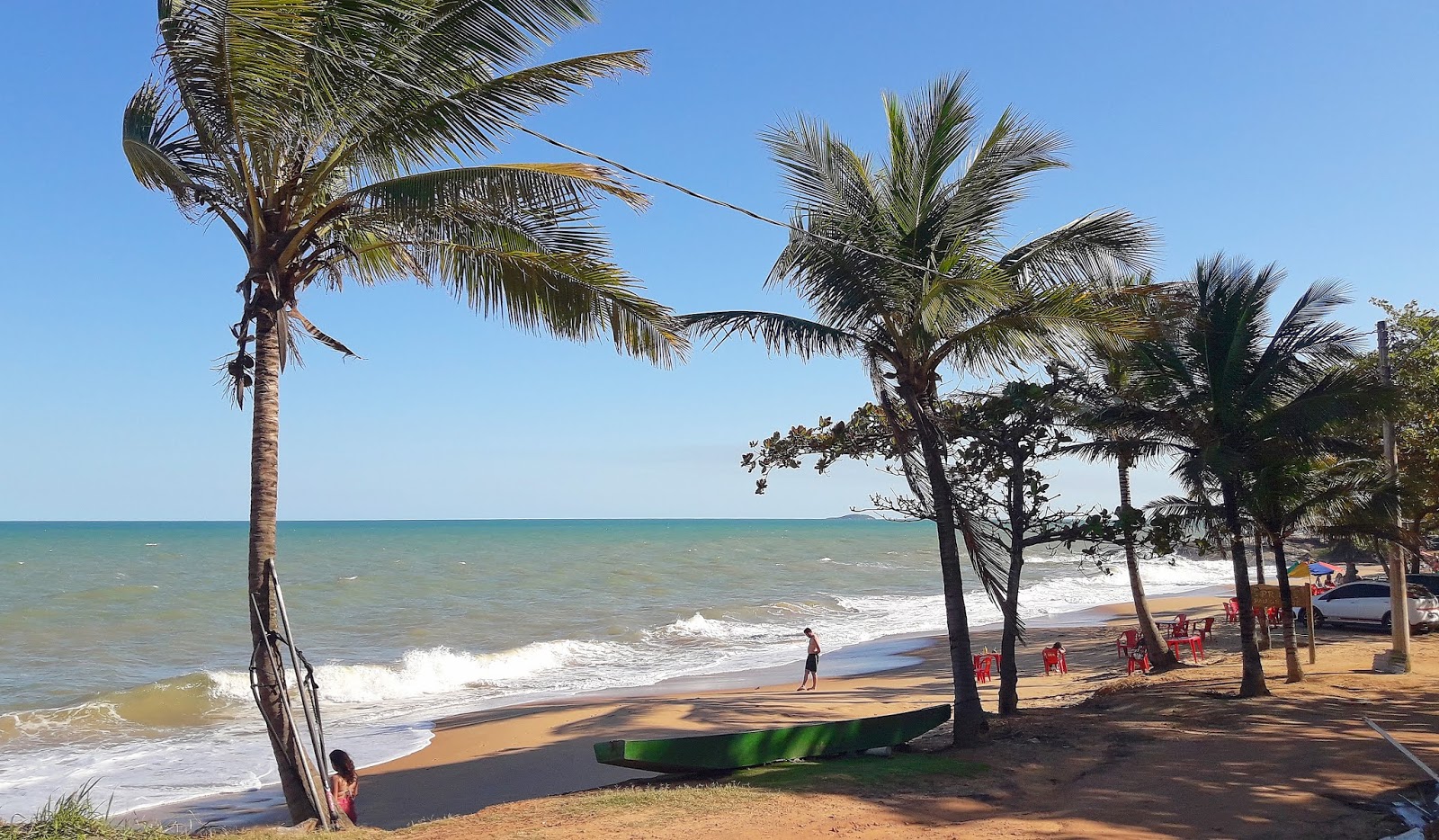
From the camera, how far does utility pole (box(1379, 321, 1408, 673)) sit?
12.9 meters

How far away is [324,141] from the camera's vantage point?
7.09 metres

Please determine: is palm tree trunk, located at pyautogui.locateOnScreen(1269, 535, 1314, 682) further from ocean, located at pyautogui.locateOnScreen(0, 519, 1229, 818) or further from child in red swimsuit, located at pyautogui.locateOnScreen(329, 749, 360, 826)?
child in red swimsuit, located at pyautogui.locateOnScreen(329, 749, 360, 826)

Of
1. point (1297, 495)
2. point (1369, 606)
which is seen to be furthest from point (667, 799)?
point (1369, 606)

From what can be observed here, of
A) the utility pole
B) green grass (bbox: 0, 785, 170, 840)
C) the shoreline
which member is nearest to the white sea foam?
the shoreline

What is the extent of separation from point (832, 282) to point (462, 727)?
33.2ft

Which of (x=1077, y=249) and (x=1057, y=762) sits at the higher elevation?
(x=1077, y=249)

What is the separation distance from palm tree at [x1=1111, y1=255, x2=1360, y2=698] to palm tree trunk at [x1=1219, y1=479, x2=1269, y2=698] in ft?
0.04

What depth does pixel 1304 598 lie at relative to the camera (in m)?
15.6

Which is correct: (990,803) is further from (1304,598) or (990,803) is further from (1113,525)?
(1304,598)

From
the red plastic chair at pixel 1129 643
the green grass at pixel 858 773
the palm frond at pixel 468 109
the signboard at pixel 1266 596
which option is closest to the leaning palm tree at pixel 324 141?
the palm frond at pixel 468 109

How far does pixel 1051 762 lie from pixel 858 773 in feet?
6.32

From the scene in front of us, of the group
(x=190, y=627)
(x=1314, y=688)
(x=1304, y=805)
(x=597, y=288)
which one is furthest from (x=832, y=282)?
(x=190, y=627)

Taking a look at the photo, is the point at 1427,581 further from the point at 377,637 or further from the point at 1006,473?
the point at 377,637

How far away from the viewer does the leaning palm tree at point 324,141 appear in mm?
6523
